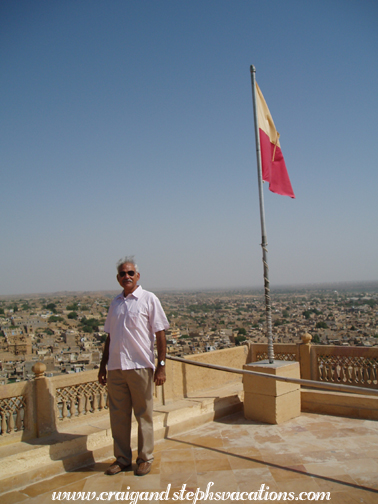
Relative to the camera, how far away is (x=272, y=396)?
16.3ft

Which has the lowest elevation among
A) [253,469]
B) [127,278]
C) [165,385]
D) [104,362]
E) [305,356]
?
[253,469]

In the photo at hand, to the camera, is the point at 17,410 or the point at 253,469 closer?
the point at 253,469

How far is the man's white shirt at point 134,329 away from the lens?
359 centimetres

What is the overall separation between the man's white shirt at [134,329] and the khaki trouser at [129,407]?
10cm

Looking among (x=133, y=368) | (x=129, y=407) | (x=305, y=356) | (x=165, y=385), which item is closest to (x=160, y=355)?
(x=133, y=368)

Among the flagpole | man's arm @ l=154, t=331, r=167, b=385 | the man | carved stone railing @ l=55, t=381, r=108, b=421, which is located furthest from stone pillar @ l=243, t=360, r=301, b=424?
carved stone railing @ l=55, t=381, r=108, b=421

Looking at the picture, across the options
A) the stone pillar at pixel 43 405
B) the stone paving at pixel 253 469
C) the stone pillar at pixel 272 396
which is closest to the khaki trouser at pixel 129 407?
the stone paving at pixel 253 469

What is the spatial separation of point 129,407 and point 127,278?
1223 millimetres

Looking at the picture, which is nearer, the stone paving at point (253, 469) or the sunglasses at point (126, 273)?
the stone paving at point (253, 469)

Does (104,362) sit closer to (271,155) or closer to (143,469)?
(143,469)

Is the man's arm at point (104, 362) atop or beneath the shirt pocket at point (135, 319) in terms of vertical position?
beneath

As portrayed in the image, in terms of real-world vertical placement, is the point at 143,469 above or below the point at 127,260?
below

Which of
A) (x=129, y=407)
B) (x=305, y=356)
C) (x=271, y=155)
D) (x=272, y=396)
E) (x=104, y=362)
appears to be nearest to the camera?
(x=129, y=407)

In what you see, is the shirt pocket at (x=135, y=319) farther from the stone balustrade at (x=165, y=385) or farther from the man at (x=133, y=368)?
the stone balustrade at (x=165, y=385)
